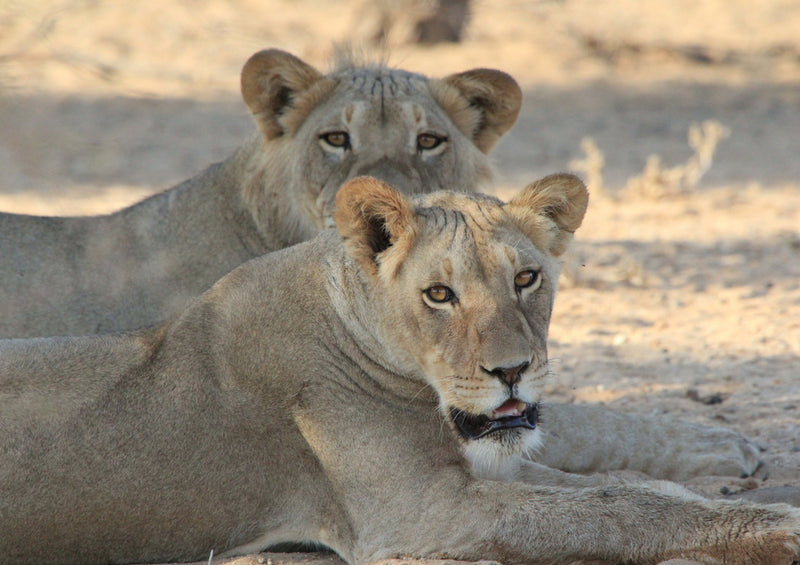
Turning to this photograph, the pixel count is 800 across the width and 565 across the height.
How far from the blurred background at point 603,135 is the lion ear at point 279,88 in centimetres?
40

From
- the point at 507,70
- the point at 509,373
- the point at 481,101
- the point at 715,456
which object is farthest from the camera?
the point at 507,70

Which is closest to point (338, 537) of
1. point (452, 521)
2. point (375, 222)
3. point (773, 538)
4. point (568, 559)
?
point (452, 521)

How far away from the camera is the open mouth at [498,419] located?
3.50 meters

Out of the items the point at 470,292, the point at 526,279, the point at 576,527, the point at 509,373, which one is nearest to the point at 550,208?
the point at 526,279

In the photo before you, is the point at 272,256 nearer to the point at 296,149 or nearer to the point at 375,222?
the point at 375,222

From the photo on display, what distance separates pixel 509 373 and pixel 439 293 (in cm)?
38

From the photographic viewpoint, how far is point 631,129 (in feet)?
39.3

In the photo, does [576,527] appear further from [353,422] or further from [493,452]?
→ [353,422]

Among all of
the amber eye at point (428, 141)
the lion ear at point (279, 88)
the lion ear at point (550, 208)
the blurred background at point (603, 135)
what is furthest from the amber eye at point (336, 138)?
the lion ear at point (550, 208)

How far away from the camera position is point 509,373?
3.40 m

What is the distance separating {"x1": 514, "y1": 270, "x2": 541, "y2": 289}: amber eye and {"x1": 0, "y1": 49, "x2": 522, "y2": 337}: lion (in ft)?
4.01

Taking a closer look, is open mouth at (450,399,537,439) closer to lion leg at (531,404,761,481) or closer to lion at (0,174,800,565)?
lion at (0,174,800,565)

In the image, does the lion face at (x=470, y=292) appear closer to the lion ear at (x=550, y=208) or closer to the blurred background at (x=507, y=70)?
the lion ear at (x=550, y=208)

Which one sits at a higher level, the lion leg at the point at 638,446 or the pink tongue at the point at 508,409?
the pink tongue at the point at 508,409
